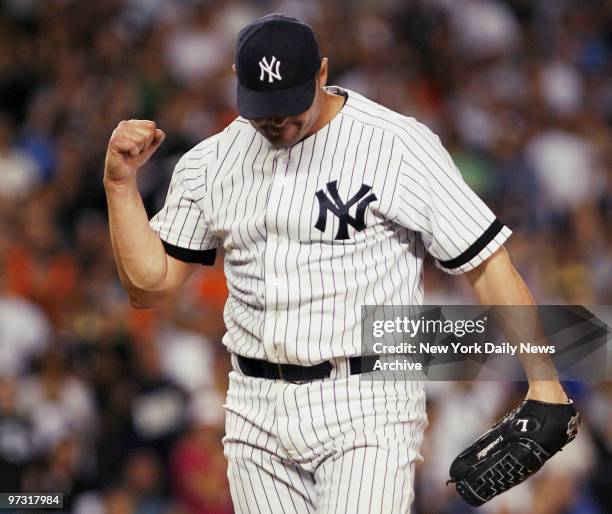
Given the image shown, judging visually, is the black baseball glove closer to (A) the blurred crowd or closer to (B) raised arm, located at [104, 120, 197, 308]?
(B) raised arm, located at [104, 120, 197, 308]

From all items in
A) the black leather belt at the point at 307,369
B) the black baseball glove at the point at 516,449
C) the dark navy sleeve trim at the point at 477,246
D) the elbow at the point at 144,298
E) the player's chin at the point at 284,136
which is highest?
the player's chin at the point at 284,136

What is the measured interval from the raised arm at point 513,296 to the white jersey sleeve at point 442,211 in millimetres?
36

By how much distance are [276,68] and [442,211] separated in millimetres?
494

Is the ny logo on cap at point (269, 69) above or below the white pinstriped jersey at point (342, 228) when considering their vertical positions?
above

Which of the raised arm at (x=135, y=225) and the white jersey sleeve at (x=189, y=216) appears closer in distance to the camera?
the raised arm at (x=135, y=225)

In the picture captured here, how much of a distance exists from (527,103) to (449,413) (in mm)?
2504

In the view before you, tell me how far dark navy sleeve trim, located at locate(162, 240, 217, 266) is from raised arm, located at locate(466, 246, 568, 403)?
683 millimetres

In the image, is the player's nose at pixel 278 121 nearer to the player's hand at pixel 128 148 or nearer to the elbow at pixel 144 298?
the player's hand at pixel 128 148

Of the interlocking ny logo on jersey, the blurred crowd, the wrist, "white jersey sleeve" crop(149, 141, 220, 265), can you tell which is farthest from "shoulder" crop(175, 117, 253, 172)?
the blurred crowd

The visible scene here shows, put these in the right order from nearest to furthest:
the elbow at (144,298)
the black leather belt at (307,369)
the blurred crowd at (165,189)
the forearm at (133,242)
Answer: the black leather belt at (307,369) < the forearm at (133,242) < the elbow at (144,298) < the blurred crowd at (165,189)

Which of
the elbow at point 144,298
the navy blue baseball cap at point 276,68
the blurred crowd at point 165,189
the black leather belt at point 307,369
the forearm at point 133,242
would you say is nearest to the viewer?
the navy blue baseball cap at point 276,68

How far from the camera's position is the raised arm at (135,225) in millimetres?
2697

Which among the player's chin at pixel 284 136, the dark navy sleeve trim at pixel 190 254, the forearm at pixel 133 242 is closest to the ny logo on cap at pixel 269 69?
the player's chin at pixel 284 136

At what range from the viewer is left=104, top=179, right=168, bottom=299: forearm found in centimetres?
275
